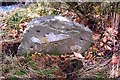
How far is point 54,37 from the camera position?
2812 millimetres

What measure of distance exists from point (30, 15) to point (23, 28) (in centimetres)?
17

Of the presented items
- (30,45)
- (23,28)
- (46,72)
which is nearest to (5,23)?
(23,28)

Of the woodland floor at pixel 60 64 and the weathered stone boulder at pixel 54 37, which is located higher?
the weathered stone boulder at pixel 54 37

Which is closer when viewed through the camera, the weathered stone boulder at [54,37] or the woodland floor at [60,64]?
the woodland floor at [60,64]

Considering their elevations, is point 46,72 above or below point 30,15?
below

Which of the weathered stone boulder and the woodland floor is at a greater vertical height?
the weathered stone boulder

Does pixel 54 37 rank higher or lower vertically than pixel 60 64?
higher

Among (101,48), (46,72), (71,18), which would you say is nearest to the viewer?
(46,72)

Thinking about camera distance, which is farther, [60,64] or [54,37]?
[54,37]

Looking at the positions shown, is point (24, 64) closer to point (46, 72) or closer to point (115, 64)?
point (46, 72)

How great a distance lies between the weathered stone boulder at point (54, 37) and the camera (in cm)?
280

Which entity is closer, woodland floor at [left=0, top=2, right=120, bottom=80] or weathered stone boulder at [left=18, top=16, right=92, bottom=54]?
woodland floor at [left=0, top=2, right=120, bottom=80]

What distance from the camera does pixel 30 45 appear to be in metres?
2.82

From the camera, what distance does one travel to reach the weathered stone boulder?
2803 millimetres
